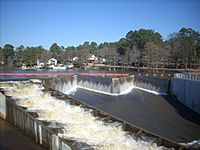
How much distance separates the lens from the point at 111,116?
13266 millimetres

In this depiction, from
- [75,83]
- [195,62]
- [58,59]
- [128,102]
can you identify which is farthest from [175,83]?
[58,59]

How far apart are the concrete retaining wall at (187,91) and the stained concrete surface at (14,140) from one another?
13708mm

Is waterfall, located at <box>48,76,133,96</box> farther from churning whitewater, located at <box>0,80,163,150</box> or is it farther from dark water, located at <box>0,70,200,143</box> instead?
churning whitewater, located at <box>0,80,163,150</box>

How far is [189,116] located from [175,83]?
328 inches

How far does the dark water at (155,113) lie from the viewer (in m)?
14.8

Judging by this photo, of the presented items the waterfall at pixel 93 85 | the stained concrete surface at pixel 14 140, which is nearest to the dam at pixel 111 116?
the waterfall at pixel 93 85

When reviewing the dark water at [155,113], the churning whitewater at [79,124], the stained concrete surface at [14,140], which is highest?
the churning whitewater at [79,124]

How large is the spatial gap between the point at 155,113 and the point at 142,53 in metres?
49.9

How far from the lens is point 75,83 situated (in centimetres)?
3344

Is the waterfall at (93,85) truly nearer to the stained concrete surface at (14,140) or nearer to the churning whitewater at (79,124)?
the churning whitewater at (79,124)

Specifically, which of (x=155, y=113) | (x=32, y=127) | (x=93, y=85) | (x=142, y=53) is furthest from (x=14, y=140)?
(x=142, y=53)

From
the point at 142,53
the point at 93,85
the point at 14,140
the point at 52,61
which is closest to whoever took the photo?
the point at 14,140

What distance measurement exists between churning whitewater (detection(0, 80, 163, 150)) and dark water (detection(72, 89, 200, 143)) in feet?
12.3

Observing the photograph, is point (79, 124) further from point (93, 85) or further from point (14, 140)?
point (93, 85)
